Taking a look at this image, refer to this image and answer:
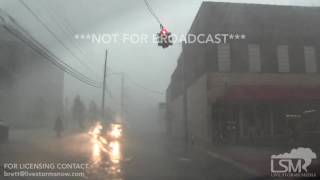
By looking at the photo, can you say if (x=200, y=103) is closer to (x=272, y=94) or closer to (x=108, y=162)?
(x=272, y=94)

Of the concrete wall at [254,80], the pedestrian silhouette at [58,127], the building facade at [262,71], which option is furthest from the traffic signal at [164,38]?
the concrete wall at [254,80]

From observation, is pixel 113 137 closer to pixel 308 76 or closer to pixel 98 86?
pixel 98 86

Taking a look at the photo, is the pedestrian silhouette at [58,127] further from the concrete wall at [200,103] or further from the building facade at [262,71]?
the concrete wall at [200,103]

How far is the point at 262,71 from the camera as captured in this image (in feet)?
56.2

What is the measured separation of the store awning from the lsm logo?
12.1 ft

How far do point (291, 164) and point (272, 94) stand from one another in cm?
537

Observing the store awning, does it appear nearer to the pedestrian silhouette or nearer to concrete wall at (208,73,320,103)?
concrete wall at (208,73,320,103)

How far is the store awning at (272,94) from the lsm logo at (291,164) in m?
3.69

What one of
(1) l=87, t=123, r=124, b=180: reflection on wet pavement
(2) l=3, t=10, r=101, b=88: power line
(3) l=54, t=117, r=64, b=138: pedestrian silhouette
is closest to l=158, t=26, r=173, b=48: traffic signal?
(2) l=3, t=10, r=101, b=88: power line

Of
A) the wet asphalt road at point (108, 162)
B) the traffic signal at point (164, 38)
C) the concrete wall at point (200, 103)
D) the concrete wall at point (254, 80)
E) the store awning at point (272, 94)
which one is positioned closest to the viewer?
the wet asphalt road at point (108, 162)

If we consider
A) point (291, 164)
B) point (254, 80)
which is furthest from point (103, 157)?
point (254, 80)

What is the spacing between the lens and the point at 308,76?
14414mm

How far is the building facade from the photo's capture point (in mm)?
13368

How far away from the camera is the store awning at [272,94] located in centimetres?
1367
